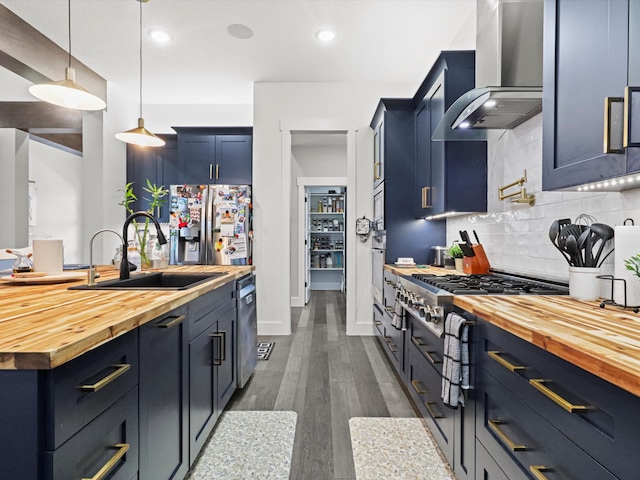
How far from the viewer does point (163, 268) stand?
266 centimetres

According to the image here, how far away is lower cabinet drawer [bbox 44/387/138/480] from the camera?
77 centimetres

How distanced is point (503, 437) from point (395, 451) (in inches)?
35.4

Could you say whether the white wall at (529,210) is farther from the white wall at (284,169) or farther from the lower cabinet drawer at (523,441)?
the white wall at (284,169)

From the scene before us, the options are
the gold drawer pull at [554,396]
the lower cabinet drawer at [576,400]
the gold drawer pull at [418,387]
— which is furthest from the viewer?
the gold drawer pull at [418,387]

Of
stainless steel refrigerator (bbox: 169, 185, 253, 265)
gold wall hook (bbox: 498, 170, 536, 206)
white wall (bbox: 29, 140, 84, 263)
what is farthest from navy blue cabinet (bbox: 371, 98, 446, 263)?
white wall (bbox: 29, 140, 84, 263)

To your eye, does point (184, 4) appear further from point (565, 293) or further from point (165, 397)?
point (565, 293)

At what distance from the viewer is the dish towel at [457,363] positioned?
144 centimetres

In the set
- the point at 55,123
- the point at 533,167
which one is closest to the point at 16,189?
the point at 55,123

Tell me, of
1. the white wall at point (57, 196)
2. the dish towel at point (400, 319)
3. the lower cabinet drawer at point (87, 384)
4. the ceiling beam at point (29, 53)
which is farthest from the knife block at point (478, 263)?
the white wall at point (57, 196)

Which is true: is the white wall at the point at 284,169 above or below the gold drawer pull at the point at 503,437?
above

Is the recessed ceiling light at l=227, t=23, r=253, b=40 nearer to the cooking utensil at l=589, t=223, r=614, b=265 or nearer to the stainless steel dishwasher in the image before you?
the stainless steel dishwasher

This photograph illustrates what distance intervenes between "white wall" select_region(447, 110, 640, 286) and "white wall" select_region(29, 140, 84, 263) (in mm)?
5907

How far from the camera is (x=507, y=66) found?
1.93m

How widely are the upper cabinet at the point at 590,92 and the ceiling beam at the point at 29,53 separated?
13.5 feet
